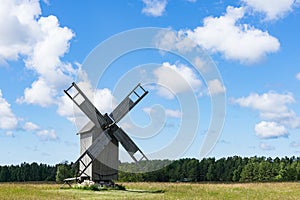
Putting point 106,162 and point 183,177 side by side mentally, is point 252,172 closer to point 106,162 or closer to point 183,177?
point 183,177

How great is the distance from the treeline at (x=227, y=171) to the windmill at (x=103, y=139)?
4753 centimetres

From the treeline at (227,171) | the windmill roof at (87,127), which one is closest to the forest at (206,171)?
the treeline at (227,171)

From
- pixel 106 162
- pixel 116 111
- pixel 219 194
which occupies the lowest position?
pixel 219 194

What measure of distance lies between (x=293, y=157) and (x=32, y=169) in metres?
63.6

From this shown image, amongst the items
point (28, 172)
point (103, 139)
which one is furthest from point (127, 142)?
point (28, 172)

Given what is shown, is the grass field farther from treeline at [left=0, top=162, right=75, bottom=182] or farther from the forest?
treeline at [left=0, top=162, right=75, bottom=182]

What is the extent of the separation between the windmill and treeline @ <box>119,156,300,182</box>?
47.5 meters

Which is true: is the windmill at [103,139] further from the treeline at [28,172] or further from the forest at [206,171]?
the treeline at [28,172]

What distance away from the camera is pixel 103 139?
103 feet

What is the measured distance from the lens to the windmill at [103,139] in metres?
31.4

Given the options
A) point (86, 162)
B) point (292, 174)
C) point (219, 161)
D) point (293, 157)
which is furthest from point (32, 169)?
point (86, 162)

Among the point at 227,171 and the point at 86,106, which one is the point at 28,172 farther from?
the point at 86,106

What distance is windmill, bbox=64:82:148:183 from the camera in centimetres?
3142

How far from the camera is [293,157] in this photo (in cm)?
12112
